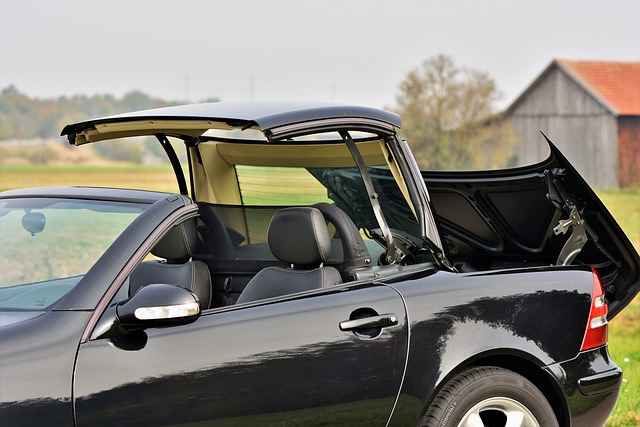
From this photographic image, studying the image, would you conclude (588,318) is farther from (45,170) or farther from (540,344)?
(45,170)

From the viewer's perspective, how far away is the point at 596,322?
530 centimetres

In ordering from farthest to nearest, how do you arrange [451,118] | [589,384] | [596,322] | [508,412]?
[451,118], [596,322], [589,384], [508,412]

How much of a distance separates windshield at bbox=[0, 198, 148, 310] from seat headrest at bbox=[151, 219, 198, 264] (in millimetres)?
337

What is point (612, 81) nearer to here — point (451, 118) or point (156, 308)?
point (451, 118)

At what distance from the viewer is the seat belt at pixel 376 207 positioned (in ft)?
17.0

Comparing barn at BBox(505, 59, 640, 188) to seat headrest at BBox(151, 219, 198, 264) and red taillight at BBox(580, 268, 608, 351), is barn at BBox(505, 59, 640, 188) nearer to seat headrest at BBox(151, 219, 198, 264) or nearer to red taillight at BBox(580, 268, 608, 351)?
red taillight at BBox(580, 268, 608, 351)

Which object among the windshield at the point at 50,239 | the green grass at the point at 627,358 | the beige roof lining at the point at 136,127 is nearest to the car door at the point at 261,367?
the windshield at the point at 50,239

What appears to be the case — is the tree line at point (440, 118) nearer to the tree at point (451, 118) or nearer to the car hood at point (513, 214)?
the tree at point (451, 118)

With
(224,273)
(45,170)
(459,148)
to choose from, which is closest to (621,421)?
(224,273)

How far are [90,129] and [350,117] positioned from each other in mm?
1254

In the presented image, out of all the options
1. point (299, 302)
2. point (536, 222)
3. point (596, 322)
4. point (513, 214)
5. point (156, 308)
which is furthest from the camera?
point (513, 214)

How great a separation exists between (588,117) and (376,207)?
56.6m

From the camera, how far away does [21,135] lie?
58.3 metres

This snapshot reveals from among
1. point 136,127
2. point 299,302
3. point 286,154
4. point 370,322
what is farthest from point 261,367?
point 286,154
